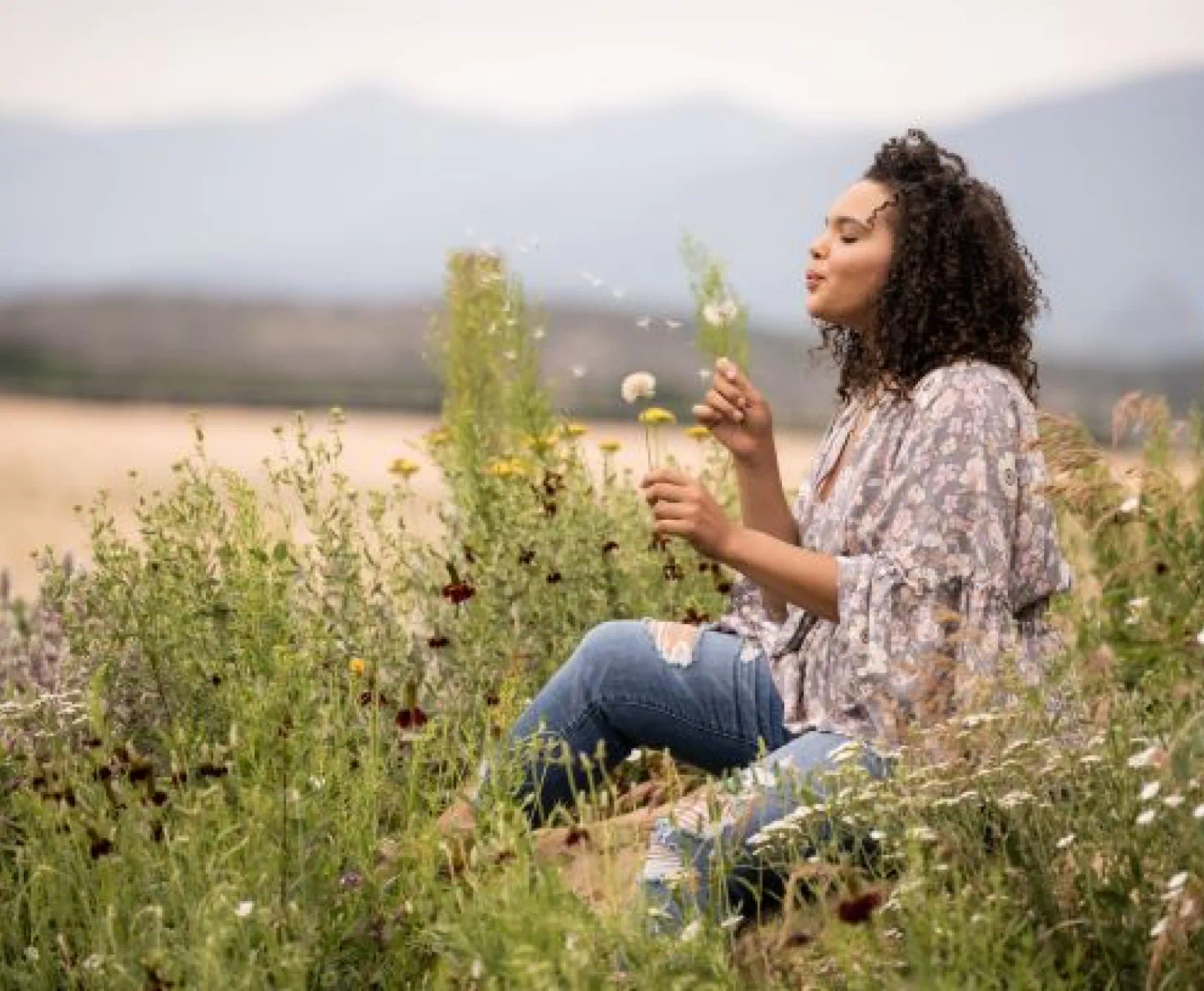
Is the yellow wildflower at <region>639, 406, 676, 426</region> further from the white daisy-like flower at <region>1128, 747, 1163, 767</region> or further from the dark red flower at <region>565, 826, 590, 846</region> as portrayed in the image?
the white daisy-like flower at <region>1128, 747, 1163, 767</region>

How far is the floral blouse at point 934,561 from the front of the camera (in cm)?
378

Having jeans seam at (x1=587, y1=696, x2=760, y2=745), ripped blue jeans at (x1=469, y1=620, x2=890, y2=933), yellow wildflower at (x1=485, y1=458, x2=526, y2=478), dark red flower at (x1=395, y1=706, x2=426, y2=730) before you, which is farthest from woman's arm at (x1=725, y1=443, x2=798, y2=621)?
yellow wildflower at (x1=485, y1=458, x2=526, y2=478)

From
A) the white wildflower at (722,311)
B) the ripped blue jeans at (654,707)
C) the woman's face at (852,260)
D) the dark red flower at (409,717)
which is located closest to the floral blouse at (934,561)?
the ripped blue jeans at (654,707)

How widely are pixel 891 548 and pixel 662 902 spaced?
2.36ft

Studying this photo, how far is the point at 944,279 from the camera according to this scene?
4047 millimetres

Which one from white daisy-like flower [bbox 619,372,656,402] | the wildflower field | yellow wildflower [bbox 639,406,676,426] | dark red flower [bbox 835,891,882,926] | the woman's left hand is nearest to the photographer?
dark red flower [bbox 835,891,882,926]

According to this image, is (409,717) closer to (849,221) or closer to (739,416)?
(739,416)

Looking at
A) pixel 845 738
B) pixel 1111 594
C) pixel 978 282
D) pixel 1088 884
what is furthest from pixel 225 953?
pixel 1111 594

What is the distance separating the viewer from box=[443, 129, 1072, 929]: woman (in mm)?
3777

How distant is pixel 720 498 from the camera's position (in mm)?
6242

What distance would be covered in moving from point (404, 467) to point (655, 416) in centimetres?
89

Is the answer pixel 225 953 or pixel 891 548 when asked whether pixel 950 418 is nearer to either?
pixel 891 548

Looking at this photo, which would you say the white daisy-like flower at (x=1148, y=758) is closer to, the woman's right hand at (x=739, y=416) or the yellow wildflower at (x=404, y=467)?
the woman's right hand at (x=739, y=416)

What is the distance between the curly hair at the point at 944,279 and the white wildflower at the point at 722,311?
5.18 ft
